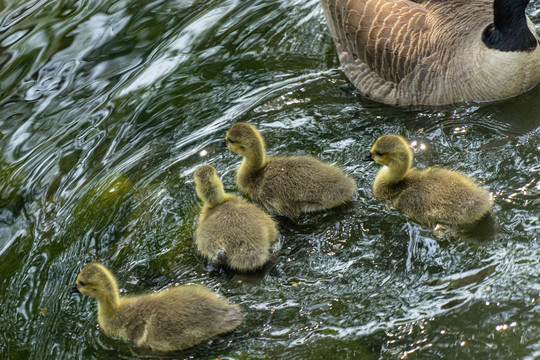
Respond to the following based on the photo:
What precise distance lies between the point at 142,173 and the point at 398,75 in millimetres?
2820

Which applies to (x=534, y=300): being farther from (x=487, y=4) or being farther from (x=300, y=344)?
(x=487, y=4)

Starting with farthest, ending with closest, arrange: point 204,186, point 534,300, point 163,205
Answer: point 163,205, point 204,186, point 534,300

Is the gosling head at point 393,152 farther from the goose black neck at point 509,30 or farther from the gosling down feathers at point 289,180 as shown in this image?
the goose black neck at point 509,30

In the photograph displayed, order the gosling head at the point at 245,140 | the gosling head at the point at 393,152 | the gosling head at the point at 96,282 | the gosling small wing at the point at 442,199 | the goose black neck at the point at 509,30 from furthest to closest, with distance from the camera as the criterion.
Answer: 1. the goose black neck at the point at 509,30
2. the gosling head at the point at 245,140
3. the gosling head at the point at 393,152
4. the gosling small wing at the point at 442,199
5. the gosling head at the point at 96,282

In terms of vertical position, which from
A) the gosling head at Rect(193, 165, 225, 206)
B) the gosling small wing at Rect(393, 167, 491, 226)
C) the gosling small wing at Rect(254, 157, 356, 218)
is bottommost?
the gosling small wing at Rect(393, 167, 491, 226)

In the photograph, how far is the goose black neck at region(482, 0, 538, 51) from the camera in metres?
6.23

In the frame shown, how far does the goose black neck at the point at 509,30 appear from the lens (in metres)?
6.23

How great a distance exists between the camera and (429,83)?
6.68 m

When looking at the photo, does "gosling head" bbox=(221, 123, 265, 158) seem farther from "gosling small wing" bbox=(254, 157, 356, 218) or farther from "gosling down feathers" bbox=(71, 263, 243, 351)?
"gosling down feathers" bbox=(71, 263, 243, 351)

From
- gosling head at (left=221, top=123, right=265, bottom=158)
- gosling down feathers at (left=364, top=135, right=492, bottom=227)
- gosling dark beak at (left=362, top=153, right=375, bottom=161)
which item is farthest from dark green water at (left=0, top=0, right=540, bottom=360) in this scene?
gosling head at (left=221, top=123, right=265, bottom=158)

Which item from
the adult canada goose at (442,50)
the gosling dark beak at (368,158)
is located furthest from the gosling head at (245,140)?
the adult canada goose at (442,50)

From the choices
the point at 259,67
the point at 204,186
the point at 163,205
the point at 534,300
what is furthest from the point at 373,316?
the point at 259,67

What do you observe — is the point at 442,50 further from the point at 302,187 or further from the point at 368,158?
the point at 302,187

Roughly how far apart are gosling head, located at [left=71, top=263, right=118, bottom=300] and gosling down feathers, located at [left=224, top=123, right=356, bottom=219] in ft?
5.29
